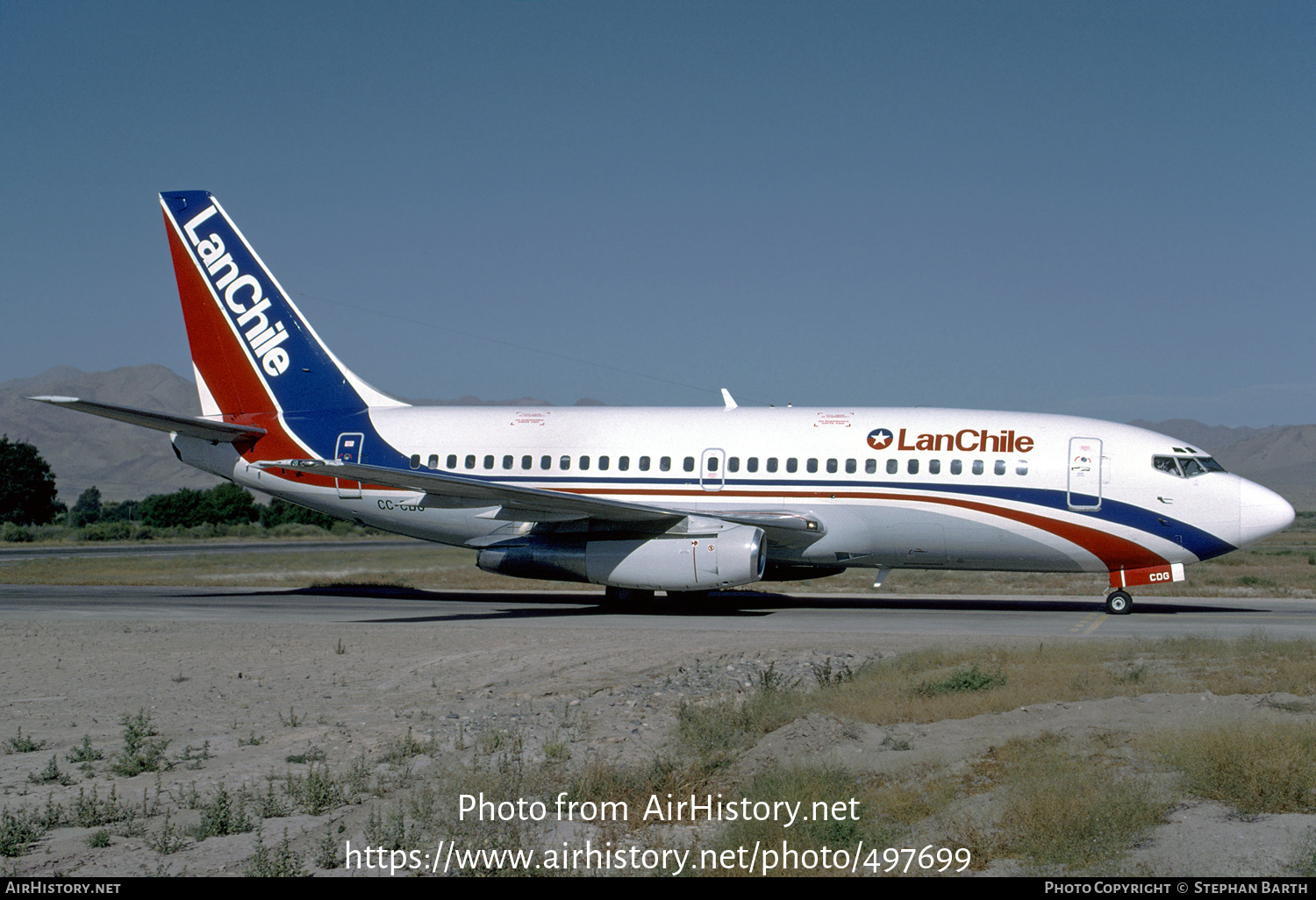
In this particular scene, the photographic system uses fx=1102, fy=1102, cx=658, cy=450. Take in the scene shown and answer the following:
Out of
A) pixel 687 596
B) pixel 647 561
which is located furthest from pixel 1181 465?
pixel 687 596

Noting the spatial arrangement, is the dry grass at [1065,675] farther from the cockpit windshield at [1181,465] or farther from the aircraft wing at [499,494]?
the aircraft wing at [499,494]

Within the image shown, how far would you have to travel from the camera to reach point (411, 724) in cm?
1097

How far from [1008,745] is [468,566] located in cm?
2721

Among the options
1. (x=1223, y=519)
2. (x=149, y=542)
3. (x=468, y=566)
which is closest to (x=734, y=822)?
(x=1223, y=519)

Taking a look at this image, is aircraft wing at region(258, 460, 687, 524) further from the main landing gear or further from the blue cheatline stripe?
the main landing gear

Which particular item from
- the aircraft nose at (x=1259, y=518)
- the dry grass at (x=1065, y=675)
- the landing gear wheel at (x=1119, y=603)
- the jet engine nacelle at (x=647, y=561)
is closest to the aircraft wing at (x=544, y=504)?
the jet engine nacelle at (x=647, y=561)

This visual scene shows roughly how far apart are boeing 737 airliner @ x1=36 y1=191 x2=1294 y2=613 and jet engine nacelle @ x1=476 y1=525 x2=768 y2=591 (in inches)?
1.5

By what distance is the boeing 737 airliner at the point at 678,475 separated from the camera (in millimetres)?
20766

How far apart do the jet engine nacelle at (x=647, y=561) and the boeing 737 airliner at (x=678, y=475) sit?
0.12ft

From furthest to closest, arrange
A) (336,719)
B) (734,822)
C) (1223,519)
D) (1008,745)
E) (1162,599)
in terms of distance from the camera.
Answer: (1162,599) < (1223,519) < (336,719) < (1008,745) < (734,822)

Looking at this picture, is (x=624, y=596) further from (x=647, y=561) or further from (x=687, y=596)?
(x=647, y=561)

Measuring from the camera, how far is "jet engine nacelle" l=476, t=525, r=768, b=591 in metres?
20.4

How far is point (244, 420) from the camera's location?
25359 millimetres
